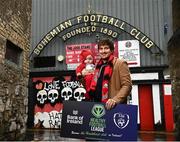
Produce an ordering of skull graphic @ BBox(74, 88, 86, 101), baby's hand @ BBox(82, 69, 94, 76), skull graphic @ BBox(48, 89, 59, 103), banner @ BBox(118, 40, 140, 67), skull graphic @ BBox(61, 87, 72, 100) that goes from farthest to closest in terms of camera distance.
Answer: skull graphic @ BBox(48, 89, 59, 103) → skull graphic @ BBox(61, 87, 72, 100) → skull graphic @ BBox(74, 88, 86, 101) → banner @ BBox(118, 40, 140, 67) → baby's hand @ BBox(82, 69, 94, 76)

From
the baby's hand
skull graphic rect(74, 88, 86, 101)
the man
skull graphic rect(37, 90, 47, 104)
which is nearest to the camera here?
the man

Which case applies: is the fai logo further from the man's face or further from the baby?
the man's face

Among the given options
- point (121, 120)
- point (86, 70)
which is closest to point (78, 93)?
point (86, 70)

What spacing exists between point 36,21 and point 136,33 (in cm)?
576

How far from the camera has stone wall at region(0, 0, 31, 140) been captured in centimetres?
769

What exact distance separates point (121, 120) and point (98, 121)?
227mm

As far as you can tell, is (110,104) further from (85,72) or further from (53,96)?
(53,96)

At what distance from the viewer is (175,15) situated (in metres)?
10.5

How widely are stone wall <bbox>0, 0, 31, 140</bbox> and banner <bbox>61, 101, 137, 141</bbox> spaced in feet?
15.0

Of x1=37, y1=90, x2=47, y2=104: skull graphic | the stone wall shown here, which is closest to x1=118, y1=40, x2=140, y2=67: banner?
x1=37, y1=90, x2=47, y2=104: skull graphic

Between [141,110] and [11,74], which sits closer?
[11,74]

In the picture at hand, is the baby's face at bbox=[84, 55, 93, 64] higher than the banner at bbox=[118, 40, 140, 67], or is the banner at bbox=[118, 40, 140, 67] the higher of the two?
the banner at bbox=[118, 40, 140, 67]

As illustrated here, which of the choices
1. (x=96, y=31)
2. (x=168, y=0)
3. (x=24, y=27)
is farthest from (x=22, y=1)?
(x=168, y=0)

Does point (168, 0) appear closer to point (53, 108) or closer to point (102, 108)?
point (53, 108)
